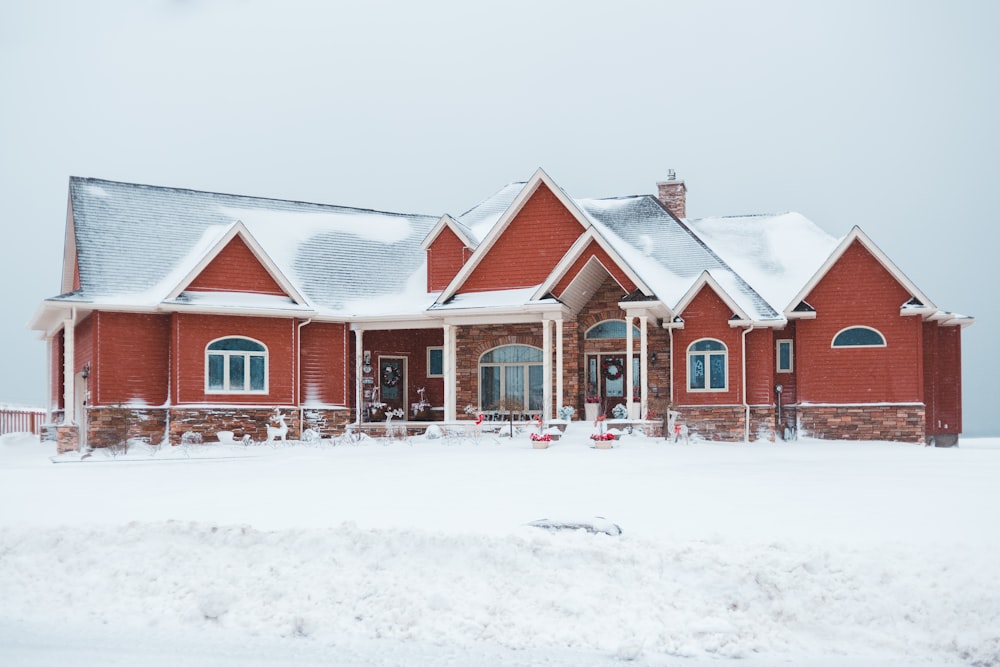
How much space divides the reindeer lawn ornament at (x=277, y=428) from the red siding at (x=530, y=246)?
18.9 feet

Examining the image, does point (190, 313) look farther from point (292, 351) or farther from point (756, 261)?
point (756, 261)

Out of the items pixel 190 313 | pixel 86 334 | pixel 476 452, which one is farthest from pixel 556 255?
pixel 86 334

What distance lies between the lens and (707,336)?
88.8 ft

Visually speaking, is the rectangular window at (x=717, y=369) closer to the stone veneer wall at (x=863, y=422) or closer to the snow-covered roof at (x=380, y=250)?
the snow-covered roof at (x=380, y=250)

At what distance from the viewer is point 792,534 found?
37.9 ft

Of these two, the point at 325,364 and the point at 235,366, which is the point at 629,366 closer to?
the point at 325,364

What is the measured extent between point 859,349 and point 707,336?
463 centimetres

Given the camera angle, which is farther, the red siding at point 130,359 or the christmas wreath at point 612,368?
the christmas wreath at point 612,368

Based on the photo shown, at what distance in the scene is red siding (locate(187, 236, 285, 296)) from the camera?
26.8 metres

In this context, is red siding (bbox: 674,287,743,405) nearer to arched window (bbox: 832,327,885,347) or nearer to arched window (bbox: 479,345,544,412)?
arched window (bbox: 832,327,885,347)

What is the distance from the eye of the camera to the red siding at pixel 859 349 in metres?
28.2

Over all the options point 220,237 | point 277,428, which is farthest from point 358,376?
point 220,237

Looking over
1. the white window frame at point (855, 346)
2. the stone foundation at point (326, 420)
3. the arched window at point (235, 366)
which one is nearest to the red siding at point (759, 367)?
the white window frame at point (855, 346)

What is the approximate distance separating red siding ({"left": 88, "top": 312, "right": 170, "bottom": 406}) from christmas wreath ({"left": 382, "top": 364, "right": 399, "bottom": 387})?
6471 millimetres
